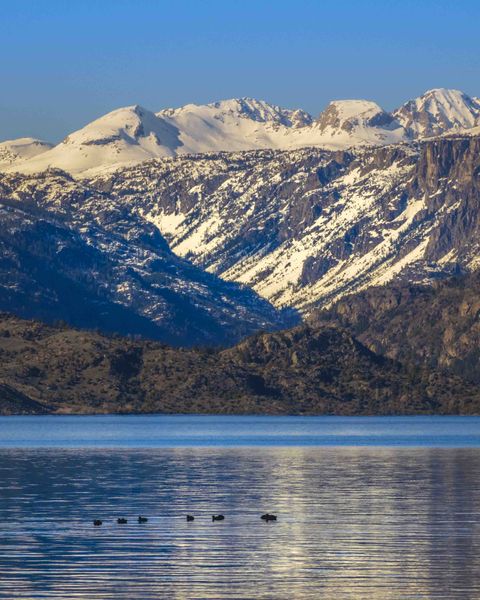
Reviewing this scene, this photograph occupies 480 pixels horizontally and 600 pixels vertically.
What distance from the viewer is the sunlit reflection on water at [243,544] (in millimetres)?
105562

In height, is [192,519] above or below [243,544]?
below

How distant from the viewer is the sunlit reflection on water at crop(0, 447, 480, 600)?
106 metres

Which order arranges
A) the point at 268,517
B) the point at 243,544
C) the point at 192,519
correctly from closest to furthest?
the point at 243,544 → the point at 268,517 → the point at 192,519

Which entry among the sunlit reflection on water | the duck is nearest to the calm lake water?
the sunlit reflection on water

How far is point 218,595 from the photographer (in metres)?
102

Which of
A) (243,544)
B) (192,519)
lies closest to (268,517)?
(192,519)

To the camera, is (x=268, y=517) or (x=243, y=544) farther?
(x=268, y=517)

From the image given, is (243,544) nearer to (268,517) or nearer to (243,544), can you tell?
(243,544)

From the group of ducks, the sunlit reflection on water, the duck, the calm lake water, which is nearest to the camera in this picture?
the calm lake water

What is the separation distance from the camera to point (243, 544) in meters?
129

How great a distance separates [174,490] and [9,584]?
80.6 metres

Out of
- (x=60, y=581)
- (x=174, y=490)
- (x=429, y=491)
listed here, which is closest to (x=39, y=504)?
(x=174, y=490)

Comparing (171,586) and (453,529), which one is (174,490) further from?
(171,586)

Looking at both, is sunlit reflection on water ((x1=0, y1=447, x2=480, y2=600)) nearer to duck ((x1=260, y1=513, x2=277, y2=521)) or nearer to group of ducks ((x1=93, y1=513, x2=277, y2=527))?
group of ducks ((x1=93, y1=513, x2=277, y2=527))
